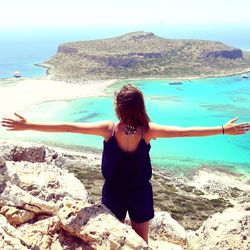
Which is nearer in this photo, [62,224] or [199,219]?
[62,224]

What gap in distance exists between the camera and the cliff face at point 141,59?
122m

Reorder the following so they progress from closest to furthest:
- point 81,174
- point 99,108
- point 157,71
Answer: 1. point 81,174
2. point 99,108
3. point 157,71

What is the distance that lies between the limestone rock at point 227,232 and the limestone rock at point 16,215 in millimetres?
2879

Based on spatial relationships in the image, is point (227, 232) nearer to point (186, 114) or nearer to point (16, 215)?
point (16, 215)

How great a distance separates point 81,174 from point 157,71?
9347 cm

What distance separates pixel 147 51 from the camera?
138 meters

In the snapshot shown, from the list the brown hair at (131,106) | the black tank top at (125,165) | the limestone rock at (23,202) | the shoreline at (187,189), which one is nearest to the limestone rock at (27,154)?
the limestone rock at (23,202)

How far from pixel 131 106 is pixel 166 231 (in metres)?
5.83

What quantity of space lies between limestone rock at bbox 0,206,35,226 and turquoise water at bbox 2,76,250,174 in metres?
38.0

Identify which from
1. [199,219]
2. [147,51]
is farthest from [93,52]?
[199,219]

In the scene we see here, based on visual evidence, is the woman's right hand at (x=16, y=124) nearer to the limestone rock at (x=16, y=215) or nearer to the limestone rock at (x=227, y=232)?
the limestone rock at (x=16, y=215)

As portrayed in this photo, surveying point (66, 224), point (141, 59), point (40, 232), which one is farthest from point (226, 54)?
point (40, 232)

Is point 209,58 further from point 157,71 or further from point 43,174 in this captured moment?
point 43,174

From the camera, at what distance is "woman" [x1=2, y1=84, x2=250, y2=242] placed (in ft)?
16.2
